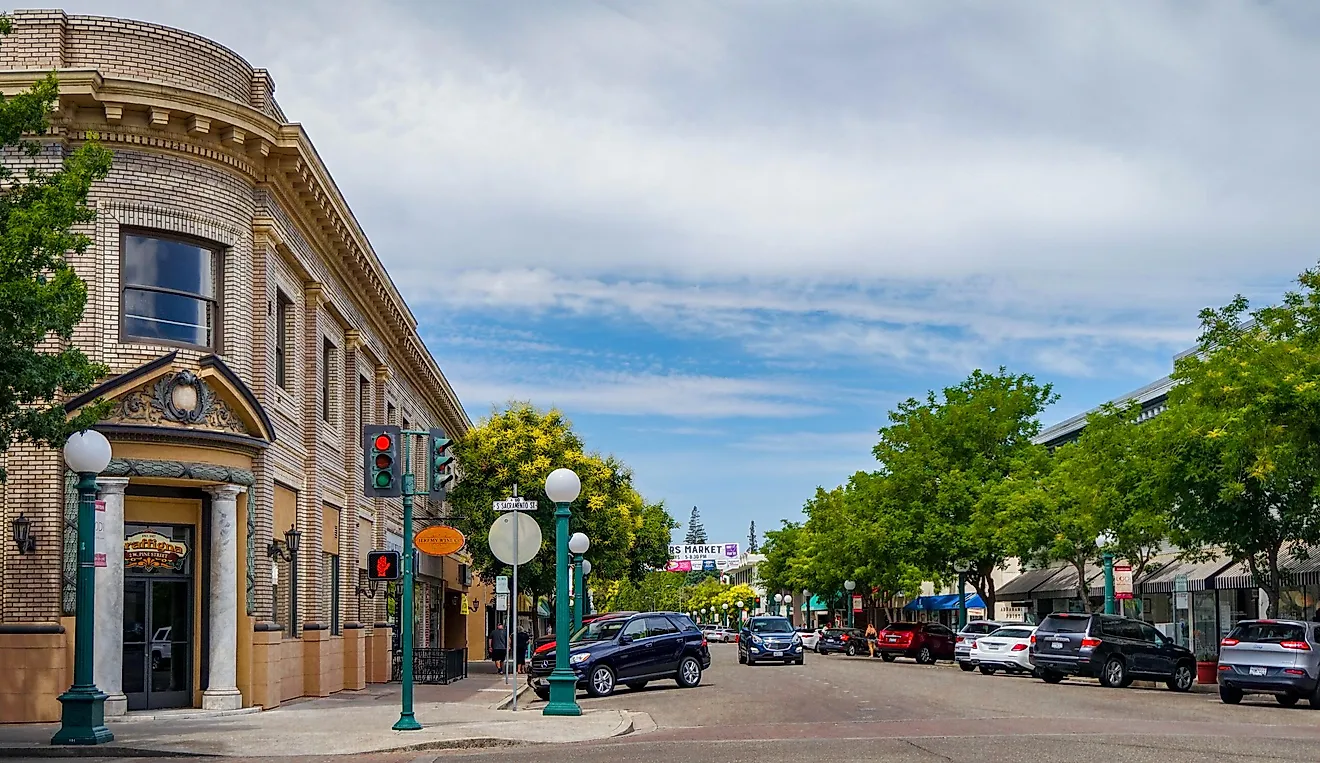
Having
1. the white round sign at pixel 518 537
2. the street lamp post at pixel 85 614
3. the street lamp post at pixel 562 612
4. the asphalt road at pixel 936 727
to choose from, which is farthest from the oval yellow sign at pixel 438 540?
the street lamp post at pixel 85 614

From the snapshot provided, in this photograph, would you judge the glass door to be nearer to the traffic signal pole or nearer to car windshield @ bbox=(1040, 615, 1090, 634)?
the traffic signal pole

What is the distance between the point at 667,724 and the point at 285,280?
11.5 meters

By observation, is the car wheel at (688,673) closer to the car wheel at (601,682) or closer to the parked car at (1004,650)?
the car wheel at (601,682)

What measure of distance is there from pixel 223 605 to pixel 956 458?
143 feet

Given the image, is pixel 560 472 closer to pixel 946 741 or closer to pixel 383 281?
pixel 946 741

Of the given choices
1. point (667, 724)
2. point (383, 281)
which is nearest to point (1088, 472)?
point (383, 281)

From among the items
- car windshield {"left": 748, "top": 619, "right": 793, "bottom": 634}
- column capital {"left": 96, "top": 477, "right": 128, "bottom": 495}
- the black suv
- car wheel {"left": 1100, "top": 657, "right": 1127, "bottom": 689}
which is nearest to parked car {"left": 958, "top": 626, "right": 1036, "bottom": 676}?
the black suv

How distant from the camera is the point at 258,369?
2589cm

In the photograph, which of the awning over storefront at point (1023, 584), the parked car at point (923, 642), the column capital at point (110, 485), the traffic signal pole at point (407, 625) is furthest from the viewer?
the awning over storefront at point (1023, 584)

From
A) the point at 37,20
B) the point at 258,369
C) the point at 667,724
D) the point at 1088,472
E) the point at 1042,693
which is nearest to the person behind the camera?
the point at 667,724

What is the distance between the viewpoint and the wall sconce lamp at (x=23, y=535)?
21.9 m

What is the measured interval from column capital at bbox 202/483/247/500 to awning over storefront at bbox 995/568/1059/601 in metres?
45.5

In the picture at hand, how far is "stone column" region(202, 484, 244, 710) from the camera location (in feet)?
79.3

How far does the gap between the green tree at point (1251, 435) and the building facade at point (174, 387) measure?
18.7 meters
